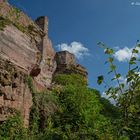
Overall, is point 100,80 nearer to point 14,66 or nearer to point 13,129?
point 13,129

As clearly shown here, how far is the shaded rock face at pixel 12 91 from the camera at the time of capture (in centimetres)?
1619

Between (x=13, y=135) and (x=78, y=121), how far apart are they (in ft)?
22.7

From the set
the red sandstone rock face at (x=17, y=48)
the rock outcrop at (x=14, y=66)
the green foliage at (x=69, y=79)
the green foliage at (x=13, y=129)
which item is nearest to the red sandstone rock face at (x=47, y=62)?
the green foliage at (x=69, y=79)

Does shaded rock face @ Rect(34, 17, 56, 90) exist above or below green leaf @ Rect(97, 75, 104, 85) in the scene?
above

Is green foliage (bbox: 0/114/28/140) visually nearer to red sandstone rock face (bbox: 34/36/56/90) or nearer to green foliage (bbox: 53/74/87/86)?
red sandstone rock face (bbox: 34/36/56/90)

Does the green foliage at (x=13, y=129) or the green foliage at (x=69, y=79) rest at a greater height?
the green foliage at (x=69, y=79)

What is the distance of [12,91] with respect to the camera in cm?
1678

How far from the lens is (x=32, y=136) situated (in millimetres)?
17062

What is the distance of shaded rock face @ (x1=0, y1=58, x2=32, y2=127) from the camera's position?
16188 millimetres

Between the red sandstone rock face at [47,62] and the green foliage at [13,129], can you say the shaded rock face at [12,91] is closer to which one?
the green foliage at [13,129]

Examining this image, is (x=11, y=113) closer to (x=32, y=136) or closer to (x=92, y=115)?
(x=32, y=136)

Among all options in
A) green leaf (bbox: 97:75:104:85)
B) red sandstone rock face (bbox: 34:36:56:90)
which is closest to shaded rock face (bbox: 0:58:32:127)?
green leaf (bbox: 97:75:104:85)

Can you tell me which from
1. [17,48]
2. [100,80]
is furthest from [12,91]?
[100,80]


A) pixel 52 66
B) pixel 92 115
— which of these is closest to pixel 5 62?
pixel 92 115
